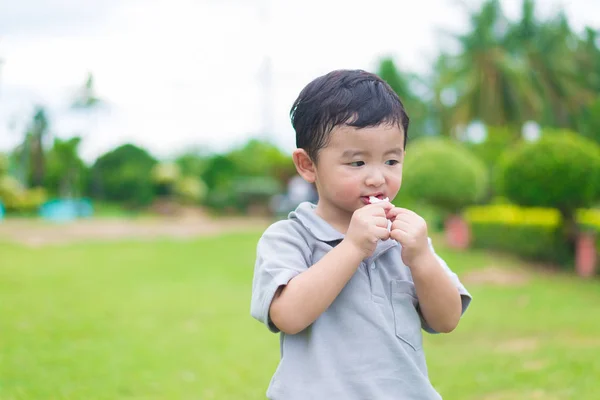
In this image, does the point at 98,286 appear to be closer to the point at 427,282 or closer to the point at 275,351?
the point at 275,351

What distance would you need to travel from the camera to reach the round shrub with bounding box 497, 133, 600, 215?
983 centimetres

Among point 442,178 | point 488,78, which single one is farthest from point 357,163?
point 488,78

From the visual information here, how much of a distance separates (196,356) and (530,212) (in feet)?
28.8

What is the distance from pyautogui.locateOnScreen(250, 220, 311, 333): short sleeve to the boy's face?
0.14m

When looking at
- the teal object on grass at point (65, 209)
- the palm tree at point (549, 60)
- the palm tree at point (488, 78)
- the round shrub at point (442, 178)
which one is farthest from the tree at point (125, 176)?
the round shrub at point (442, 178)

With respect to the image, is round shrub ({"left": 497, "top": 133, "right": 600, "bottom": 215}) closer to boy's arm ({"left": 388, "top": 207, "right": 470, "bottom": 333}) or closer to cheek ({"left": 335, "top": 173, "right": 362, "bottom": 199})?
boy's arm ({"left": 388, "top": 207, "right": 470, "bottom": 333})

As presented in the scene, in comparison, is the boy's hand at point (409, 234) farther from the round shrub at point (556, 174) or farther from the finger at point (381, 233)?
the round shrub at point (556, 174)

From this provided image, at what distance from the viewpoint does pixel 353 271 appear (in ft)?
5.01

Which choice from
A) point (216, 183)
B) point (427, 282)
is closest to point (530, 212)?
point (427, 282)

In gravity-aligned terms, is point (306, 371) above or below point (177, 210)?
above

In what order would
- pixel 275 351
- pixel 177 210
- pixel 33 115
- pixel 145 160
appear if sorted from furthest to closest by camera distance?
pixel 145 160 → pixel 177 210 → pixel 33 115 → pixel 275 351

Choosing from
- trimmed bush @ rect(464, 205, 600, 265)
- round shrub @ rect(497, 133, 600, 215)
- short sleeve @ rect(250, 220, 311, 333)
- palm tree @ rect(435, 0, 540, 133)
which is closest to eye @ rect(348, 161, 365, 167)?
short sleeve @ rect(250, 220, 311, 333)

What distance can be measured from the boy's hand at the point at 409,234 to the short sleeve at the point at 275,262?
0.23 metres

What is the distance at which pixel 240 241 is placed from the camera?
57.2 feet
